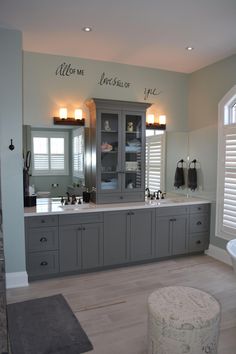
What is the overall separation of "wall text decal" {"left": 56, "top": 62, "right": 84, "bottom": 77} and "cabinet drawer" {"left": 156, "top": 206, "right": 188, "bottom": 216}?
2302 millimetres

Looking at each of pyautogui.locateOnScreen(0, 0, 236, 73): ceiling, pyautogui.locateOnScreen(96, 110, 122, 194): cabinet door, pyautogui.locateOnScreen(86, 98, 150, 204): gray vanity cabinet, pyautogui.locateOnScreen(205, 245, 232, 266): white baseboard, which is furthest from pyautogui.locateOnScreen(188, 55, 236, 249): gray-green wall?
pyautogui.locateOnScreen(96, 110, 122, 194): cabinet door

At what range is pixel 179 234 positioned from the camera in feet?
14.9

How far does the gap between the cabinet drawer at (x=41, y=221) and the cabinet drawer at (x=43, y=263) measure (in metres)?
0.37

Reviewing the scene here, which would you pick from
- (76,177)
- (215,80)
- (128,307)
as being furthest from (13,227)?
(215,80)

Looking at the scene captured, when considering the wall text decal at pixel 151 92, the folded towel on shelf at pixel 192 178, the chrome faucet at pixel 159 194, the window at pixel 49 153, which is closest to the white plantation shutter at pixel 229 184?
the folded towel on shelf at pixel 192 178

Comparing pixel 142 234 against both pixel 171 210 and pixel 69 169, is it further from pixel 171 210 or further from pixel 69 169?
pixel 69 169

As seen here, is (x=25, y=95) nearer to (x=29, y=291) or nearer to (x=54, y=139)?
(x=54, y=139)

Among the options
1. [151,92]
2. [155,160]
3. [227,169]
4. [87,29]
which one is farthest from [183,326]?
[151,92]

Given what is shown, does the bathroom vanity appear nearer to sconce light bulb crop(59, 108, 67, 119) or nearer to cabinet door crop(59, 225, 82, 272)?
cabinet door crop(59, 225, 82, 272)

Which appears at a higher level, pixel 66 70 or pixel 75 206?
pixel 66 70

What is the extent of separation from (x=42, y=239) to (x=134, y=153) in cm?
184

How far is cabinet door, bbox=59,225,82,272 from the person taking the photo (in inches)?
151

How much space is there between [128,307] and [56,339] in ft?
2.82

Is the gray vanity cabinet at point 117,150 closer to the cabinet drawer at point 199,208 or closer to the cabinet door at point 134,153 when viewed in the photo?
the cabinet door at point 134,153
